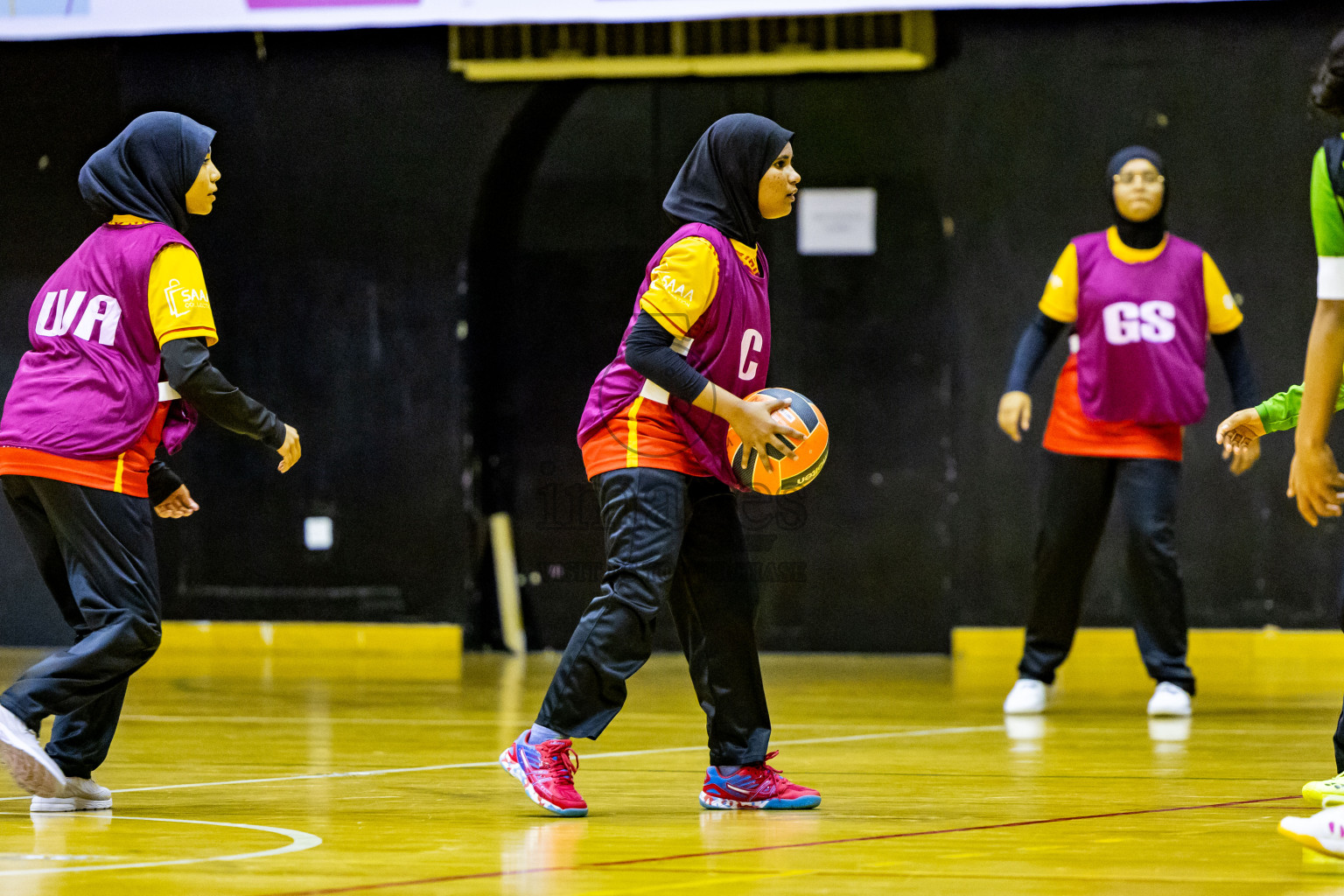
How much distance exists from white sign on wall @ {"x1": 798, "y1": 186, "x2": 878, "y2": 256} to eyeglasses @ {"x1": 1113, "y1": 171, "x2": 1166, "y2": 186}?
239 cm

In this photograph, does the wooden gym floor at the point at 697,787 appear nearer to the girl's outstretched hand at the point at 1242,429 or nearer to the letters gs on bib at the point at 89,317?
the girl's outstretched hand at the point at 1242,429

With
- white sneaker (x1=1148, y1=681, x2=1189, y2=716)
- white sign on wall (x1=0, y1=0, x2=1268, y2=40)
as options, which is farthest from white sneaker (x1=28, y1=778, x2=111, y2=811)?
white sign on wall (x1=0, y1=0, x2=1268, y2=40)

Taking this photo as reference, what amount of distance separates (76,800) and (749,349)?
6.47 feet

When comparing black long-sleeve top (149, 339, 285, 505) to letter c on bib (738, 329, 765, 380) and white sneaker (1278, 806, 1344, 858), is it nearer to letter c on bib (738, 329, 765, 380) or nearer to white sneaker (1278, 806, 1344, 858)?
letter c on bib (738, 329, 765, 380)

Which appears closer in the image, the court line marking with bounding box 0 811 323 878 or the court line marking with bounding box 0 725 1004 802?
the court line marking with bounding box 0 811 323 878

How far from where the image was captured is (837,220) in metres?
9.16

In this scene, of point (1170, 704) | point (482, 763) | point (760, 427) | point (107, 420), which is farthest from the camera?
point (1170, 704)

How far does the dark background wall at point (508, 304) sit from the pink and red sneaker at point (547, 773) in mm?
4822

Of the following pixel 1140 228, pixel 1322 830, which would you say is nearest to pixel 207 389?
pixel 1322 830

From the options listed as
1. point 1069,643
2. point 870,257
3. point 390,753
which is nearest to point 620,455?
point 390,753

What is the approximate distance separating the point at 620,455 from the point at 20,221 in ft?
21.6

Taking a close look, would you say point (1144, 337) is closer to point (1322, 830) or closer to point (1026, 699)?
point (1026, 699)

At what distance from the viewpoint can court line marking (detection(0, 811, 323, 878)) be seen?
3330 millimetres

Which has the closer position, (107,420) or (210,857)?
(210,857)
